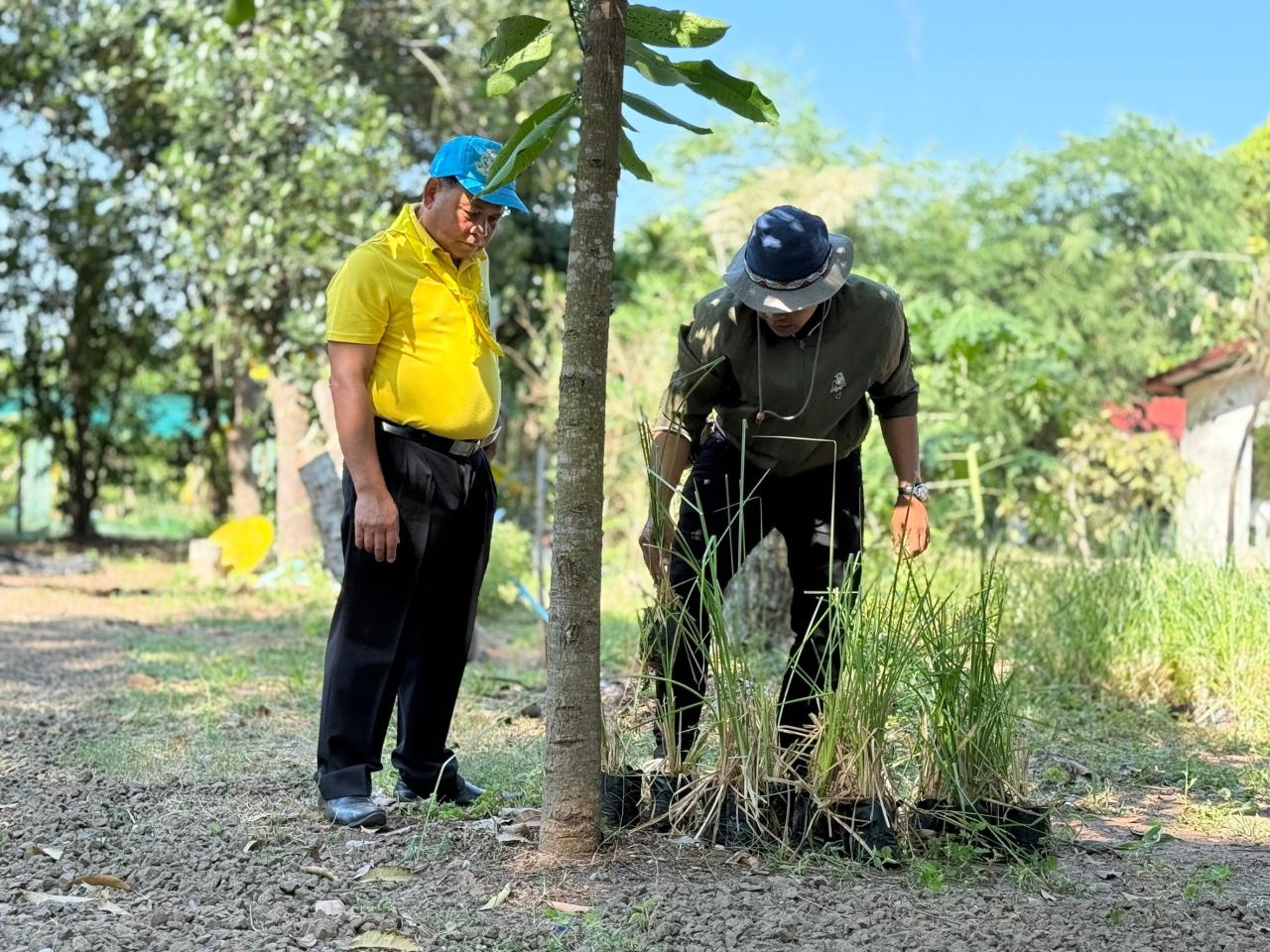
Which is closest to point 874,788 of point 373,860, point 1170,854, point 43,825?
point 1170,854

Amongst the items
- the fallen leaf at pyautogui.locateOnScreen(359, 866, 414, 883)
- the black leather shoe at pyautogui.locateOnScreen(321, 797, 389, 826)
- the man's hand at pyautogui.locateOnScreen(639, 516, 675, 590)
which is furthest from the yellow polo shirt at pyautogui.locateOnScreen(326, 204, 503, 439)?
the fallen leaf at pyautogui.locateOnScreen(359, 866, 414, 883)

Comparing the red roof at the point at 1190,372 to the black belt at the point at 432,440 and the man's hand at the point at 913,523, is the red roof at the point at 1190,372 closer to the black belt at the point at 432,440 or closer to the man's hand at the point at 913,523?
the man's hand at the point at 913,523

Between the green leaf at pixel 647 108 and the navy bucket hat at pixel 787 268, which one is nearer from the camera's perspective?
the green leaf at pixel 647 108

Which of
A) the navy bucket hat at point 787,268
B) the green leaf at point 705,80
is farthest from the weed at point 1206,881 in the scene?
the green leaf at point 705,80

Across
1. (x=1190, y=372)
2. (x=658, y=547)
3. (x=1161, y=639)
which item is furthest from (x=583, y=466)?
(x=1190, y=372)

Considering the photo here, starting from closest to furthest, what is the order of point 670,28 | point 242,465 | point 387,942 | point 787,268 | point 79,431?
point 387,942 < point 670,28 < point 787,268 < point 242,465 < point 79,431

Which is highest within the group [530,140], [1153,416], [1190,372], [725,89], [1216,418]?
[1190,372]

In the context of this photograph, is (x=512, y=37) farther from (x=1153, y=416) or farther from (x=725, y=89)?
(x=1153, y=416)

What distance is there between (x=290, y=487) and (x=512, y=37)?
941 cm

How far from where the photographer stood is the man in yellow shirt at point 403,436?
347 cm

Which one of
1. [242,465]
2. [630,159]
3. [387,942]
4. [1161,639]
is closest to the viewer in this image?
[387,942]

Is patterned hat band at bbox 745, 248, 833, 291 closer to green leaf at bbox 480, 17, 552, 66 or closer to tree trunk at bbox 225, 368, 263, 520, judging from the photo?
green leaf at bbox 480, 17, 552, 66

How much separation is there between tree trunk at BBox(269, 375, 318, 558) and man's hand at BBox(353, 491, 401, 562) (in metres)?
8.57

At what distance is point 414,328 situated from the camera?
356 centimetres
